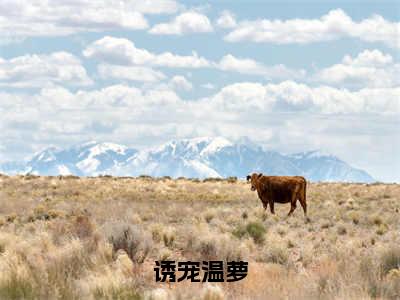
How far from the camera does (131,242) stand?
571 inches

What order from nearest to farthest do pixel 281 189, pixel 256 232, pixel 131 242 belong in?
pixel 131 242 < pixel 256 232 < pixel 281 189

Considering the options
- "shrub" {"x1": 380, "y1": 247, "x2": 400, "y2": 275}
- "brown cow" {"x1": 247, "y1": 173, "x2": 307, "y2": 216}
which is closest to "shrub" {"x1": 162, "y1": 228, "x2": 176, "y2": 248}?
"shrub" {"x1": 380, "y1": 247, "x2": 400, "y2": 275}

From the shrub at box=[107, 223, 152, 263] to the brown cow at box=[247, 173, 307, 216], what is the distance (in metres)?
12.4

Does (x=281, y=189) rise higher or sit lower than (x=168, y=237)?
higher

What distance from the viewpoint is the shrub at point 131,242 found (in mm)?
14430

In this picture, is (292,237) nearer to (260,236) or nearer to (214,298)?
(260,236)

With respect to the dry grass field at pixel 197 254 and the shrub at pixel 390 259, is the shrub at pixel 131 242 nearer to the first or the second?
the dry grass field at pixel 197 254

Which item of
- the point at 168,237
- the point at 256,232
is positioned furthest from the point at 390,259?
the point at 168,237

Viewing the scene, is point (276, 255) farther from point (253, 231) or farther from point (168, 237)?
point (253, 231)

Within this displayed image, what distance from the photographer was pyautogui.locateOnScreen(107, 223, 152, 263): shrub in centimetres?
1443

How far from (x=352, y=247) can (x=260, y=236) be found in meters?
2.64

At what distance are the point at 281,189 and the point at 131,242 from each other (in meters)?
13.2

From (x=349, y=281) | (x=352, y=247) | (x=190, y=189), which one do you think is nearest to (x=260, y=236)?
(x=352, y=247)

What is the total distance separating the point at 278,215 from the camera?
2634 centimetres
